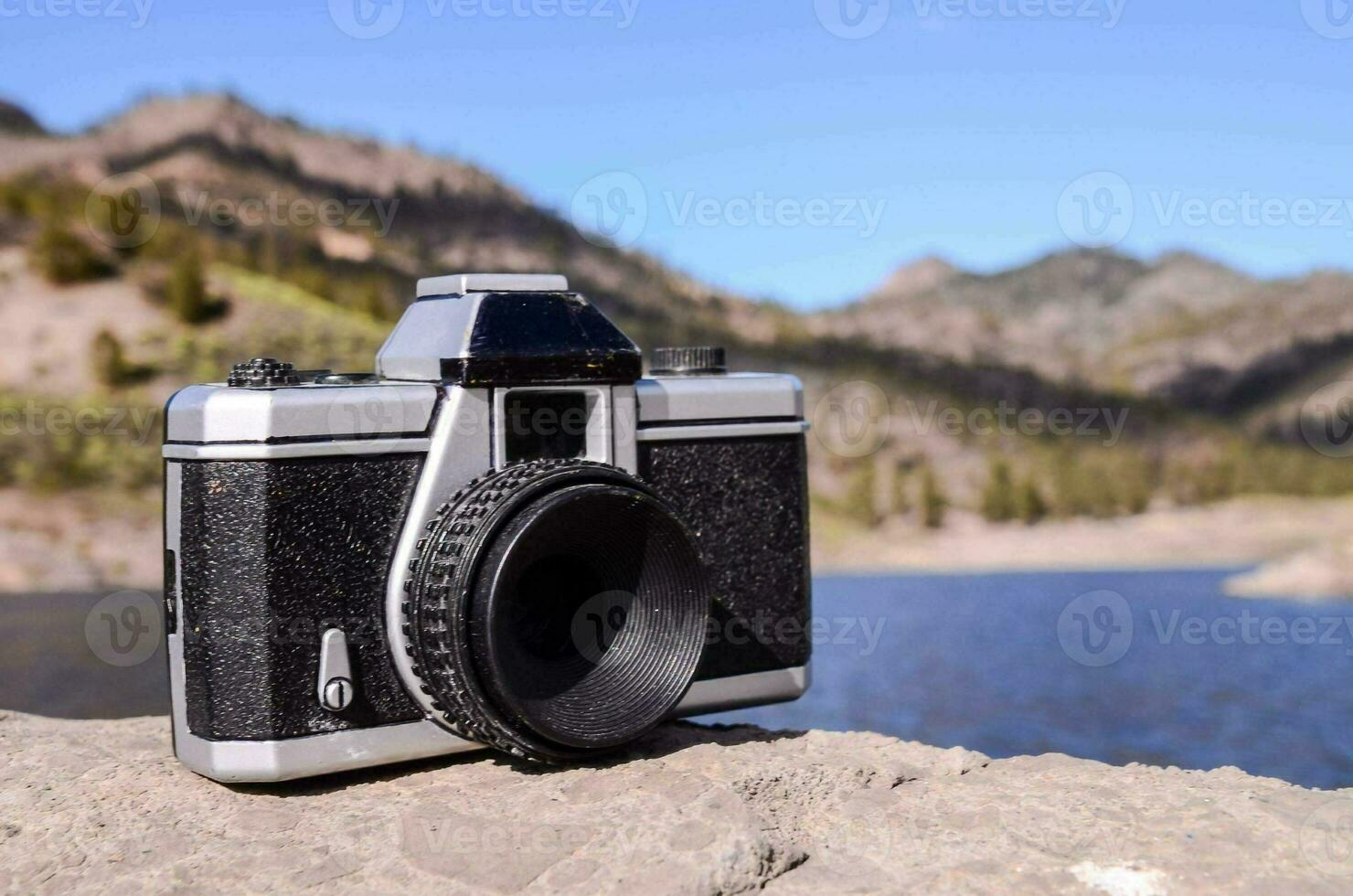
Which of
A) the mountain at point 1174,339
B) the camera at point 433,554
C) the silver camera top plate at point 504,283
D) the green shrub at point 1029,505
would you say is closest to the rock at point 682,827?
the camera at point 433,554

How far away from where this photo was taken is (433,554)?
2342mm

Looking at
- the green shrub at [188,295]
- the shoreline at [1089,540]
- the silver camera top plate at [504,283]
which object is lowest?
the shoreline at [1089,540]

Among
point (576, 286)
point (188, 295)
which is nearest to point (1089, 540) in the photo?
point (576, 286)

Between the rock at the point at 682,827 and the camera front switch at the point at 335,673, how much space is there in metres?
0.18

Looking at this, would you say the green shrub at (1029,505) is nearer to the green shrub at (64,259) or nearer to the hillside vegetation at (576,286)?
the hillside vegetation at (576,286)

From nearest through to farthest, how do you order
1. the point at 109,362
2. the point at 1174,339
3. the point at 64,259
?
1. the point at 109,362
2. the point at 64,259
3. the point at 1174,339

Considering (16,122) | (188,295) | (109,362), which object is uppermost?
(16,122)

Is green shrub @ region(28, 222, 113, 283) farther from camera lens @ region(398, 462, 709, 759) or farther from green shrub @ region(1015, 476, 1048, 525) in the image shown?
camera lens @ region(398, 462, 709, 759)

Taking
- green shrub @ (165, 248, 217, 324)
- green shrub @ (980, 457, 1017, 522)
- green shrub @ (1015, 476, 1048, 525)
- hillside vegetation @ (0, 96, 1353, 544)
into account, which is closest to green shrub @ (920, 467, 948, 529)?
hillside vegetation @ (0, 96, 1353, 544)

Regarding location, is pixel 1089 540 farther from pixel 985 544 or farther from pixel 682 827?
pixel 682 827

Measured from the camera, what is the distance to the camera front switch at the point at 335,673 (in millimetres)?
2383

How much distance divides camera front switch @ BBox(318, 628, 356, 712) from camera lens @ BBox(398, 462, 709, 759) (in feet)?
0.45

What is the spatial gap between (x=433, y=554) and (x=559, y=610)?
11.5 inches

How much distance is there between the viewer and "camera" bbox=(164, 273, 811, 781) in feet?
7.60
